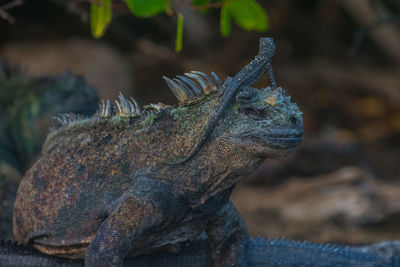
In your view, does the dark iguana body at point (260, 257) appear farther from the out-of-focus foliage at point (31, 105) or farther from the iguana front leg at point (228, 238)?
the out-of-focus foliage at point (31, 105)

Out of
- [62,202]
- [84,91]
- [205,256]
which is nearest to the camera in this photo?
[62,202]

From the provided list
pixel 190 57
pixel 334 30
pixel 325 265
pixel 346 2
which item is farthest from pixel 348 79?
pixel 325 265

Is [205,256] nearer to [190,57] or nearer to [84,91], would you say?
[84,91]

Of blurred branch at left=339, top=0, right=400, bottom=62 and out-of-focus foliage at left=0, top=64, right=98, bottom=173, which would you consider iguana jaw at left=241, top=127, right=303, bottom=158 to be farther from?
blurred branch at left=339, top=0, right=400, bottom=62

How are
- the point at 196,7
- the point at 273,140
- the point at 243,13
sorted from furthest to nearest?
the point at 196,7, the point at 243,13, the point at 273,140

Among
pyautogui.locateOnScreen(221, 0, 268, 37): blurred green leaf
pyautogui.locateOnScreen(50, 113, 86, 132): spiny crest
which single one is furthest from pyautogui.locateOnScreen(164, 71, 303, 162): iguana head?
pyautogui.locateOnScreen(221, 0, 268, 37): blurred green leaf

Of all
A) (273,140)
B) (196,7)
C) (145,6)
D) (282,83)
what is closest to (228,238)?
(273,140)

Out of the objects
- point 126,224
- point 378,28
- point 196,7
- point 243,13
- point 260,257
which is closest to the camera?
point 126,224

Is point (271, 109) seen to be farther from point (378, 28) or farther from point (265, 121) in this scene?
point (378, 28)
